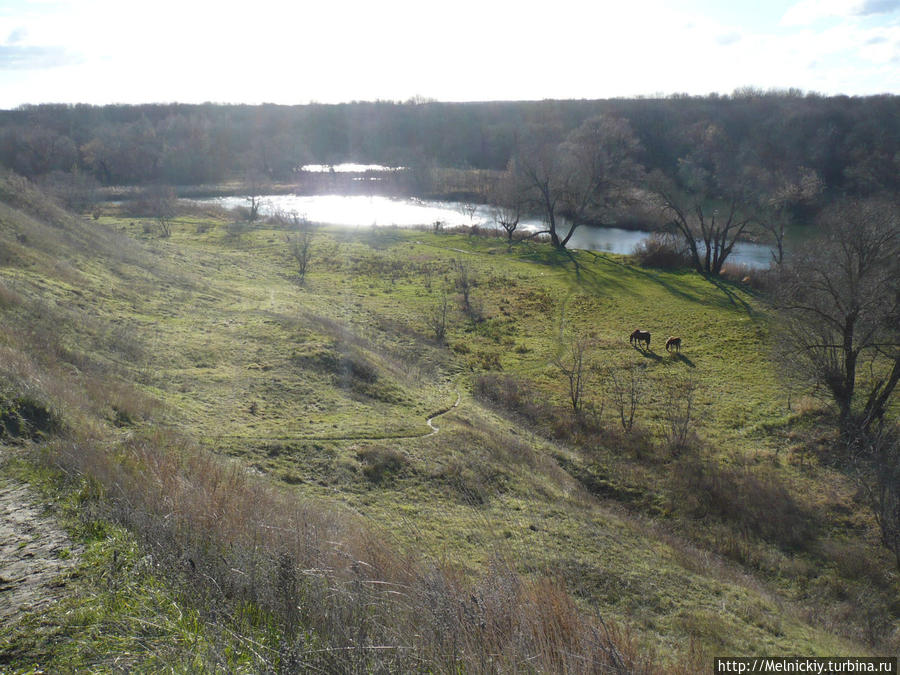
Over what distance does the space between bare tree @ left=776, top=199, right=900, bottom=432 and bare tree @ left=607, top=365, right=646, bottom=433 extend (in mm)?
5581

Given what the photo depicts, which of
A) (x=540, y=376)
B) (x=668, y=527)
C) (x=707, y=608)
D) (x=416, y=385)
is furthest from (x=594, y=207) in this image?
(x=707, y=608)

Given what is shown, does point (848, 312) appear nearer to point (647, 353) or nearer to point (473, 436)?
point (647, 353)

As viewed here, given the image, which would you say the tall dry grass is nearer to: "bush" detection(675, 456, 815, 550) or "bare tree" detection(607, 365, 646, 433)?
"bush" detection(675, 456, 815, 550)

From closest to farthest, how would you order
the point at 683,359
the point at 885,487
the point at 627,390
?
the point at 885,487 < the point at 627,390 < the point at 683,359

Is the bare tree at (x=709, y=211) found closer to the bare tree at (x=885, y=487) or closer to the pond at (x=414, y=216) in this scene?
the pond at (x=414, y=216)

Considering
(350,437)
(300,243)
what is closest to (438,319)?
(350,437)

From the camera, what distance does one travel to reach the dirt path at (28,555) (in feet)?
14.3

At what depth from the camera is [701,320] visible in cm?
3400

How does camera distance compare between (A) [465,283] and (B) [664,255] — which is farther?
(B) [664,255]

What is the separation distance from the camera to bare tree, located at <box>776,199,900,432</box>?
63.7 ft

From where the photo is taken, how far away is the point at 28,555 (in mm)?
4934

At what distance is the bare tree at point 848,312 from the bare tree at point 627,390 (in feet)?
18.3

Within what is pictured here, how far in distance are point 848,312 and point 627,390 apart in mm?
8265

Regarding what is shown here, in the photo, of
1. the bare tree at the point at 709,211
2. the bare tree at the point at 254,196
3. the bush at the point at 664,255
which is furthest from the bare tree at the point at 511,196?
the bare tree at the point at 254,196
